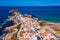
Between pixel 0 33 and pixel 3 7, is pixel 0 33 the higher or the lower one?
the lower one

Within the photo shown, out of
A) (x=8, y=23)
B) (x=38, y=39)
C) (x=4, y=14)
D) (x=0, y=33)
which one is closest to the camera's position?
(x=38, y=39)

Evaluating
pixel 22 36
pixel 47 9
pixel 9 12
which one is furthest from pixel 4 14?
pixel 22 36

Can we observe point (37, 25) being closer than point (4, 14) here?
Yes

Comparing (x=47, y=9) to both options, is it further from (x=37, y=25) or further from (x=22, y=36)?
(x=22, y=36)

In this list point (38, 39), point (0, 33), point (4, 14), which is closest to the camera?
point (38, 39)

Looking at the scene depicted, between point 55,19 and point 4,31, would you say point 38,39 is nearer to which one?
point 4,31

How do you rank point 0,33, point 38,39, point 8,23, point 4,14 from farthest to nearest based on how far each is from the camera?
1. point 4,14
2. point 8,23
3. point 0,33
4. point 38,39

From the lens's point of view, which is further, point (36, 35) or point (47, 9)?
point (47, 9)

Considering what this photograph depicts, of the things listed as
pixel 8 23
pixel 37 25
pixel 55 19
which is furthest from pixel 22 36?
pixel 55 19

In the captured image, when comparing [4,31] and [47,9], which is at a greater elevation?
[47,9]
